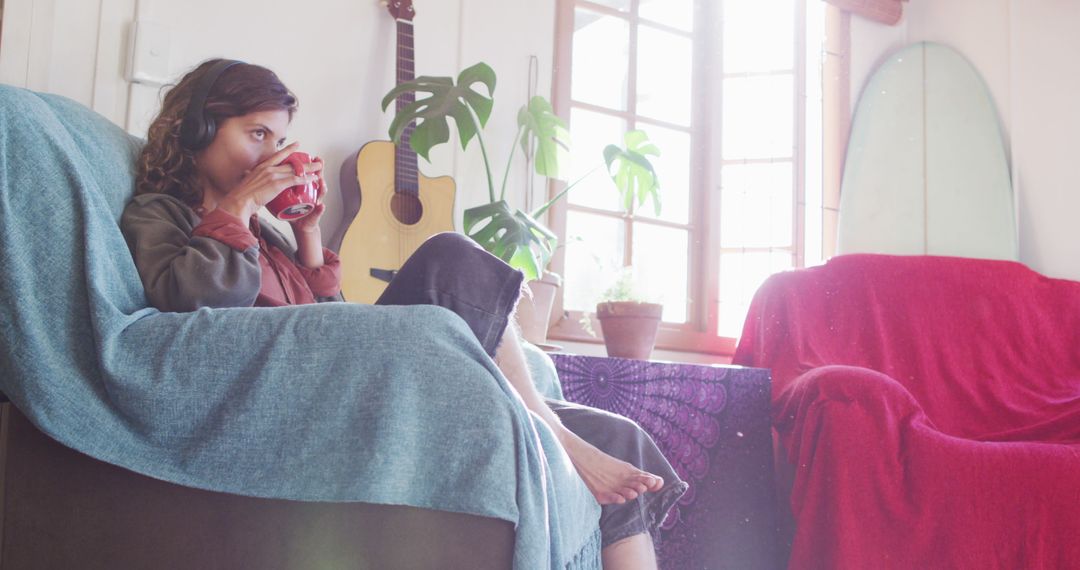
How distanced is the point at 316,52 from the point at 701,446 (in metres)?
1.54

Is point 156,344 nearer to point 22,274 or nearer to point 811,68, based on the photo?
point 22,274

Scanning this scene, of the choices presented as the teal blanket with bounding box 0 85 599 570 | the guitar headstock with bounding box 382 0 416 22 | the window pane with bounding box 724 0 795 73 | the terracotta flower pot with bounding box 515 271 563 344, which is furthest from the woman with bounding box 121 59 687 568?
the window pane with bounding box 724 0 795 73

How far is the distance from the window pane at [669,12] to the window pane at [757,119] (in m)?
0.28

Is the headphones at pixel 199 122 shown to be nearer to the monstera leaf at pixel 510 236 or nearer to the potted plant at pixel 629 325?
the monstera leaf at pixel 510 236

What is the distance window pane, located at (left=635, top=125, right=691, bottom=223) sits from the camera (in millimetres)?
3480

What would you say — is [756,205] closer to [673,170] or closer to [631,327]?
[673,170]

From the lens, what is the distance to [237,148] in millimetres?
1584

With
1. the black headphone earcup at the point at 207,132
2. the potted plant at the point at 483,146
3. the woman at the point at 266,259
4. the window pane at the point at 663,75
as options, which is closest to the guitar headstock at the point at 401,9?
the potted plant at the point at 483,146

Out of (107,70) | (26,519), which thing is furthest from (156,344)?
(107,70)

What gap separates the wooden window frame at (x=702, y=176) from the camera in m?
3.21

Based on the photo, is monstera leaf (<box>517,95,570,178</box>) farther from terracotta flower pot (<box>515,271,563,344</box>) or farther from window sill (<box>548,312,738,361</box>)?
window sill (<box>548,312,738,361</box>)

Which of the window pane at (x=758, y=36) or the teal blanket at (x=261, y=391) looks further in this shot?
the window pane at (x=758, y=36)

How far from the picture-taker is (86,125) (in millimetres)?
1423

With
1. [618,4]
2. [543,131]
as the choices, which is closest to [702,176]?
[618,4]
